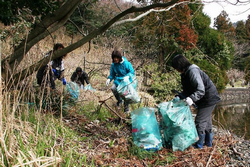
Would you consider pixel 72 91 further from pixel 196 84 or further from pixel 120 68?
pixel 196 84

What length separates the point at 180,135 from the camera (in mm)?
2877

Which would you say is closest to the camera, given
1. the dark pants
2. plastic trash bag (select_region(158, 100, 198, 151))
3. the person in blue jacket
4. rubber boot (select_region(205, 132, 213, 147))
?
plastic trash bag (select_region(158, 100, 198, 151))

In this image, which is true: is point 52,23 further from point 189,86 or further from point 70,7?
point 189,86

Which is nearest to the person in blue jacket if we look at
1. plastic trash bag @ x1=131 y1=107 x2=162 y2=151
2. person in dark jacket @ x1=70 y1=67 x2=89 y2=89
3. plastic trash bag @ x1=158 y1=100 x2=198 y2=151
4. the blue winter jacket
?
the blue winter jacket

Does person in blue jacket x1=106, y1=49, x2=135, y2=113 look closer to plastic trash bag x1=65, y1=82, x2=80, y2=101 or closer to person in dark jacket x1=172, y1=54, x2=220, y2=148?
plastic trash bag x1=65, y1=82, x2=80, y2=101

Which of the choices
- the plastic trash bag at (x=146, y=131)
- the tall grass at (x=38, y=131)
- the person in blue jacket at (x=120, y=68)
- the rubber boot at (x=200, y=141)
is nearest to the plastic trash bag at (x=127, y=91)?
the person in blue jacket at (x=120, y=68)

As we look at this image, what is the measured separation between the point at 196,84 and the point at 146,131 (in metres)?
0.88

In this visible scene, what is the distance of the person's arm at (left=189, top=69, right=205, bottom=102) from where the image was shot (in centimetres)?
293

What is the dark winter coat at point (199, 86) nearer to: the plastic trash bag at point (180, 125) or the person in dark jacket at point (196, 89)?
the person in dark jacket at point (196, 89)

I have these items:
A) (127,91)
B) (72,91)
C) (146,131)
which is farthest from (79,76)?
(146,131)

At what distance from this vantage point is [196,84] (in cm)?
299

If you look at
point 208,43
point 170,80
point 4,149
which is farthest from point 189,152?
point 208,43

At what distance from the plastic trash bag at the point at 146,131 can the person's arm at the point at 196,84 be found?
23.5 inches

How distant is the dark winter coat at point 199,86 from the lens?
2965mm
